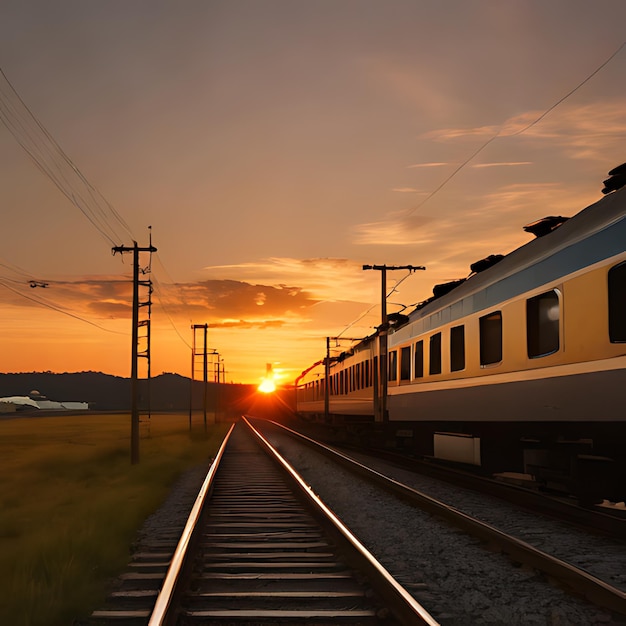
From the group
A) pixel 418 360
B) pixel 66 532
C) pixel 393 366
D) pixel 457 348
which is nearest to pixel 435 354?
pixel 457 348

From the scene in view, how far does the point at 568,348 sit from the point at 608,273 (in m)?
1.37

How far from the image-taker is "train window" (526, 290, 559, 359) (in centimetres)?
1084

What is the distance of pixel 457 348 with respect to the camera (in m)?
15.9

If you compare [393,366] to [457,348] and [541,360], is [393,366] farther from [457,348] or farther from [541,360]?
[541,360]

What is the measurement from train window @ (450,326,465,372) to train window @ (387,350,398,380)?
21.1 feet

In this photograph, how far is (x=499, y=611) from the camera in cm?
646

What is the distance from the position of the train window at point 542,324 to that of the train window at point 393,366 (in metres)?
11.0

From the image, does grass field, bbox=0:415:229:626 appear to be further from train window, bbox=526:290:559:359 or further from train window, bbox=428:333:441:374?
train window, bbox=428:333:441:374

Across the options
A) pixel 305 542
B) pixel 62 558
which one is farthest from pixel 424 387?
pixel 62 558

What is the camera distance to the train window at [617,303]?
888cm

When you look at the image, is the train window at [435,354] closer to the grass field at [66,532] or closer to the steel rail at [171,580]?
the grass field at [66,532]

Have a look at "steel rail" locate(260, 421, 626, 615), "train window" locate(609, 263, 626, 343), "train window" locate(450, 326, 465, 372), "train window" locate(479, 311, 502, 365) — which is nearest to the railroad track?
"steel rail" locate(260, 421, 626, 615)

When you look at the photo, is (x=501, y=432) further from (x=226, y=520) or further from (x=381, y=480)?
(x=226, y=520)

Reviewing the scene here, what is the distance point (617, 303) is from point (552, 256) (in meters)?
2.05
